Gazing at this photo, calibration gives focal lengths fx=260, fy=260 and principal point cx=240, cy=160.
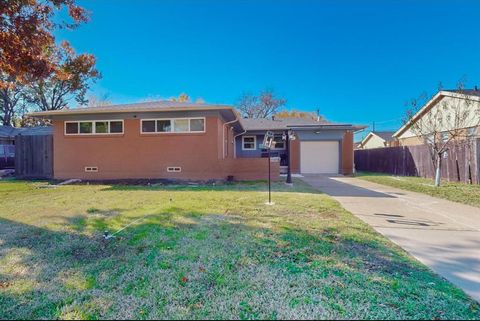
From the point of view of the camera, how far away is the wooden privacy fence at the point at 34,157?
1379 centimetres

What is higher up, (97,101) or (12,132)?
(97,101)

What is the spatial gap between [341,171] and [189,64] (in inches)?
534

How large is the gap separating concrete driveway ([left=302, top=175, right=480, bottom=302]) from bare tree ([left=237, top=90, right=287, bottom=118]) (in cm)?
3305

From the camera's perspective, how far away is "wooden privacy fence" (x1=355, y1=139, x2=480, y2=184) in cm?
1070

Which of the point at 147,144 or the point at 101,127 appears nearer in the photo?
the point at 147,144

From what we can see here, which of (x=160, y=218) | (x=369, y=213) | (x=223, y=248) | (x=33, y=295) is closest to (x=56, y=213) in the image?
(x=160, y=218)

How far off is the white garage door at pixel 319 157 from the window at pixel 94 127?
11068 millimetres

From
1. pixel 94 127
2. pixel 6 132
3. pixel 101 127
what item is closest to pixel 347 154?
pixel 101 127

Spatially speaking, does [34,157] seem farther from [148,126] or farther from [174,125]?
[174,125]

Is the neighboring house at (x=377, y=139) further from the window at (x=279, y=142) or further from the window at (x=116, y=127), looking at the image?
the window at (x=116, y=127)

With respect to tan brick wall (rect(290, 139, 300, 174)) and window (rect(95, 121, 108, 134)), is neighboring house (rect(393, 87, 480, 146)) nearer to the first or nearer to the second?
tan brick wall (rect(290, 139, 300, 174))

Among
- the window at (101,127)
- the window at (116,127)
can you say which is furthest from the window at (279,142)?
the window at (101,127)

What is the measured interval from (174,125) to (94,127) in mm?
4074

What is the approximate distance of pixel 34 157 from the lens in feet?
46.0
